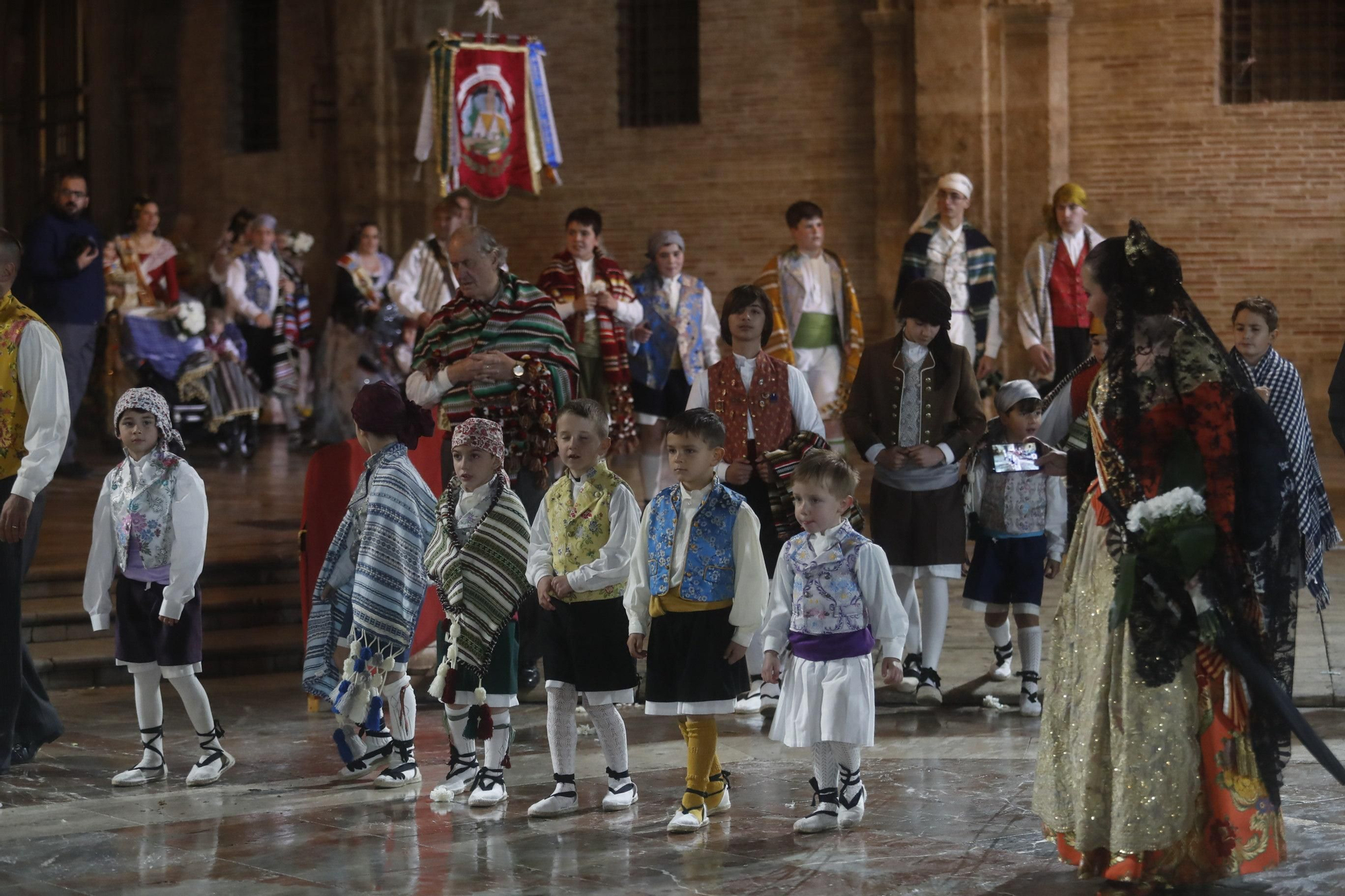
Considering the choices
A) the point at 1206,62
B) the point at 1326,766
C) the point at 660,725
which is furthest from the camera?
the point at 1206,62

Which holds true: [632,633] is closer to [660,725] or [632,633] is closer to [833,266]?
[660,725]

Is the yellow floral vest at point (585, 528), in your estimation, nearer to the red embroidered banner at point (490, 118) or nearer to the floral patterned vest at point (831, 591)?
the floral patterned vest at point (831, 591)

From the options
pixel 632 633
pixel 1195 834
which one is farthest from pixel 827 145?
pixel 1195 834

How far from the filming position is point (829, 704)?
Answer: 561 cm

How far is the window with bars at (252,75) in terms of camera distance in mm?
20656

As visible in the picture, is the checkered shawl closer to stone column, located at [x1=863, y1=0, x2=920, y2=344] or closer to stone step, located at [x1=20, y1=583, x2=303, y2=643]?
stone step, located at [x1=20, y1=583, x2=303, y2=643]

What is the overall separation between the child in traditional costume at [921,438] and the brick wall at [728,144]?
7.85 m

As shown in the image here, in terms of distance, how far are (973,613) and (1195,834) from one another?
4761 millimetres

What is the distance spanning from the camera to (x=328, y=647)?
6.71m

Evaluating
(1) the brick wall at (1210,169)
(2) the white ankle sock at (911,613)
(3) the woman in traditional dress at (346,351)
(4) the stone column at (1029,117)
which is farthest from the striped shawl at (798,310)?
(1) the brick wall at (1210,169)

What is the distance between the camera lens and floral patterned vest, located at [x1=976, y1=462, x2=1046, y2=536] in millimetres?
7742

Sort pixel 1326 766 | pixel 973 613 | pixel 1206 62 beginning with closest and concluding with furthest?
pixel 1326 766 → pixel 973 613 → pixel 1206 62

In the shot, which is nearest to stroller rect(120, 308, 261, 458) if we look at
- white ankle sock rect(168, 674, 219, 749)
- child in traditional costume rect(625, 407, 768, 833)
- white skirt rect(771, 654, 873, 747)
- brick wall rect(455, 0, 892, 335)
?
brick wall rect(455, 0, 892, 335)

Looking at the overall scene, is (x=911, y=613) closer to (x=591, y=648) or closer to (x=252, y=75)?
(x=591, y=648)
